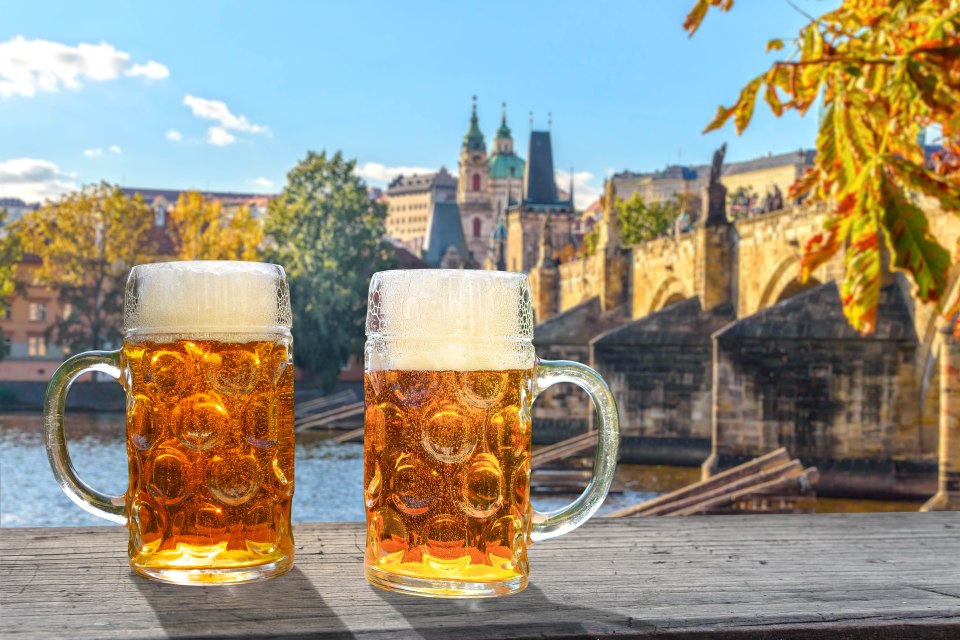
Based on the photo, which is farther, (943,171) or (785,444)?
(785,444)

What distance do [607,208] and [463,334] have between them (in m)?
33.8

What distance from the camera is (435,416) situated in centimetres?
142

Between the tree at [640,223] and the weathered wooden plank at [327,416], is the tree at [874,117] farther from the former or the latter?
the tree at [640,223]

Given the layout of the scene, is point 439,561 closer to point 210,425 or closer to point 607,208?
point 210,425

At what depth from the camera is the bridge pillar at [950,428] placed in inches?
621

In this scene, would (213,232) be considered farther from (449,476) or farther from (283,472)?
(449,476)

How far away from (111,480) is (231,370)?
73.5 ft

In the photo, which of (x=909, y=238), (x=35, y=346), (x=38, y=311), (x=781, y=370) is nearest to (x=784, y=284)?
(x=781, y=370)

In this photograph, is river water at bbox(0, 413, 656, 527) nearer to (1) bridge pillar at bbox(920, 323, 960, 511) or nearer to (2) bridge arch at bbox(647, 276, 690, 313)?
(1) bridge pillar at bbox(920, 323, 960, 511)

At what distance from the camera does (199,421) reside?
146cm

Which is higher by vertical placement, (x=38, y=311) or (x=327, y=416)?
(x=38, y=311)

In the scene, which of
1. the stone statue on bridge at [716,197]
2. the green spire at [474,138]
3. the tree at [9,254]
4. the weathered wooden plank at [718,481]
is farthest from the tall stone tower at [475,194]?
the weathered wooden plank at [718,481]

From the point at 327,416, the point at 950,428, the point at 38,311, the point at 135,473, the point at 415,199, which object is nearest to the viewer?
the point at 135,473

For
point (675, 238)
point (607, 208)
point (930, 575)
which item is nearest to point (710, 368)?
point (675, 238)
